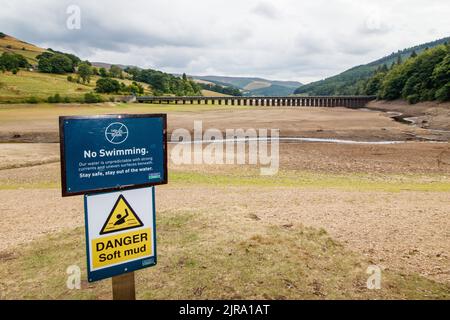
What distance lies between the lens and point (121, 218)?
16.5 ft

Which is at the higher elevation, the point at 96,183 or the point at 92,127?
the point at 92,127

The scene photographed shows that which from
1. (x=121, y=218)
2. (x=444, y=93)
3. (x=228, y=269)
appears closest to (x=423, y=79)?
(x=444, y=93)

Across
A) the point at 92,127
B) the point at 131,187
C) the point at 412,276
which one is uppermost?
the point at 92,127

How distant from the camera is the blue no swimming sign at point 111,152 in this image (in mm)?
4535

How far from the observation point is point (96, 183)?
4.73 m

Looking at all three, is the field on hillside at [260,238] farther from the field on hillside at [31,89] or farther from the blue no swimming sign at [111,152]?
the field on hillside at [31,89]

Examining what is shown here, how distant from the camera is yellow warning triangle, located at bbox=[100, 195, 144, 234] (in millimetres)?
4957

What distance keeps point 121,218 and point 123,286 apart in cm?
101

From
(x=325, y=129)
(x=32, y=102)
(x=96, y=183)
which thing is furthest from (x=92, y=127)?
(x=32, y=102)

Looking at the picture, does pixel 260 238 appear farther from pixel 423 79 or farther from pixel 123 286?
pixel 423 79

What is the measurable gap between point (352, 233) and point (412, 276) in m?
2.78

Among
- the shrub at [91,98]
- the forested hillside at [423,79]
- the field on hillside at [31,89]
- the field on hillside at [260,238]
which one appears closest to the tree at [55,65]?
the field on hillside at [31,89]

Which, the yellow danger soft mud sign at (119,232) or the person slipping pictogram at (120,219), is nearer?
the yellow danger soft mud sign at (119,232)

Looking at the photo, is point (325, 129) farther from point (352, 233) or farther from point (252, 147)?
point (352, 233)
